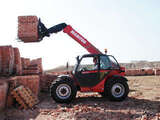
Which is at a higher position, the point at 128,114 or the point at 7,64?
the point at 7,64

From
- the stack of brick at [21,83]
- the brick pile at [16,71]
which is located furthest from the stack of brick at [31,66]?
the stack of brick at [21,83]

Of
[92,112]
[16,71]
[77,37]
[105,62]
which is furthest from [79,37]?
[92,112]

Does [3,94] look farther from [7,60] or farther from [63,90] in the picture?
[7,60]

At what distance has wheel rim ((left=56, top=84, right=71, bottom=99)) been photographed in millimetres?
8227

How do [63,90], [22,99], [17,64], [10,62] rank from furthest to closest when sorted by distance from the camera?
[17,64] → [10,62] → [63,90] → [22,99]

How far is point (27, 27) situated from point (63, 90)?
131 inches

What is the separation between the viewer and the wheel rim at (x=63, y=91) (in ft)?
27.0

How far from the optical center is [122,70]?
29.8 ft

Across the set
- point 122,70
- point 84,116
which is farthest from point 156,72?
point 84,116

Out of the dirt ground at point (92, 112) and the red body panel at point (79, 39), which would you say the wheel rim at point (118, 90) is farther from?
the red body panel at point (79, 39)

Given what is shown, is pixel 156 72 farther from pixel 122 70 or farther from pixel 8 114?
pixel 8 114

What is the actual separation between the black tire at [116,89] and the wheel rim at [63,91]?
1585 mm

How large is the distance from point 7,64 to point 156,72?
2006 cm

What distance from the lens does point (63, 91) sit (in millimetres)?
8250
